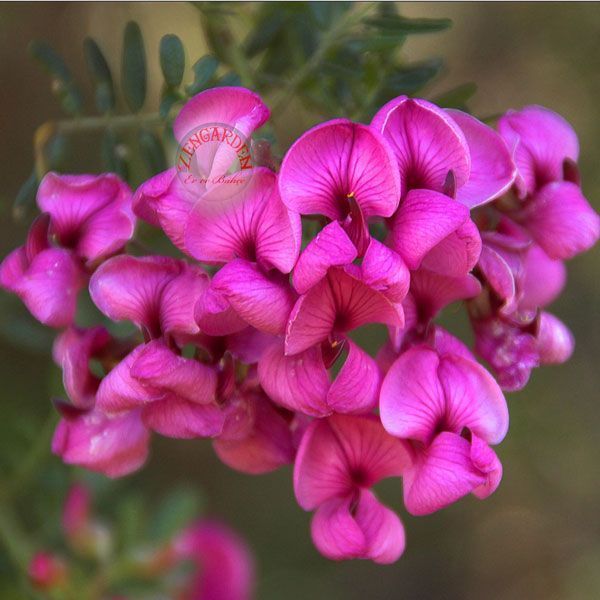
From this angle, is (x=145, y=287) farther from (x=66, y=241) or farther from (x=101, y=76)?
(x=101, y=76)

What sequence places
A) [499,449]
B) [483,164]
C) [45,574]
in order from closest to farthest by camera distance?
[483,164]
[45,574]
[499,449]

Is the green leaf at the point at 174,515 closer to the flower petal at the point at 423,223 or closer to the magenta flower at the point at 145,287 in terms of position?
the magenta flower at the point at 145,287

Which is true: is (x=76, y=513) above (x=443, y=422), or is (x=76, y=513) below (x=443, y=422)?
below

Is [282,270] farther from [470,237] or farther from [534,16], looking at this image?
[534,16]

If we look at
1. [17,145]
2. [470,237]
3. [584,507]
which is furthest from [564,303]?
[470,237]

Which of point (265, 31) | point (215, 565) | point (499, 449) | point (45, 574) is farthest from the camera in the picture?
point (499, 449)

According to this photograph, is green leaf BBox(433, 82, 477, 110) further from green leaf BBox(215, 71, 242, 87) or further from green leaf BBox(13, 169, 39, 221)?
green leaf BBox(13, 169, 39, 221)

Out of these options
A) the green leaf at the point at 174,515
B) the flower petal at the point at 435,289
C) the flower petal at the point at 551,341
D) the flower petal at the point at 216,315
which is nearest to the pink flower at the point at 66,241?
the flower petal at the point at 216,315

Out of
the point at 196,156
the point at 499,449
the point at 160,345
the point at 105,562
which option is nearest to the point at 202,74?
the point at 196,156
